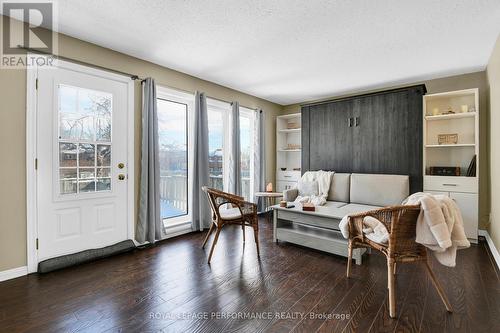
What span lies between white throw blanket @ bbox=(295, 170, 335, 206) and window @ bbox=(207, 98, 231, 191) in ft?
4.78

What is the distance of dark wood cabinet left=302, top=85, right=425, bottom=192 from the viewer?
12.6 ft

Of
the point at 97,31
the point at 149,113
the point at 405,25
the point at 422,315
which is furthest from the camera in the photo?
the point at 149,113

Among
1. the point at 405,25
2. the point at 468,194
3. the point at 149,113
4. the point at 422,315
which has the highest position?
the point at 405,25

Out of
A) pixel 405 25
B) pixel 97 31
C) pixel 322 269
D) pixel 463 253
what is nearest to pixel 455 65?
pixel 405 25

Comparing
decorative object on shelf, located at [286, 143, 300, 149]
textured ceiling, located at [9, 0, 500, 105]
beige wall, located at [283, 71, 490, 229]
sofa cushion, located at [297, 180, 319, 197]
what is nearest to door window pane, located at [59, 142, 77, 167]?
textured ceiling, located at [9, 0, 500, 105]

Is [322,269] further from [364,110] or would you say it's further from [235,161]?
[364,110]

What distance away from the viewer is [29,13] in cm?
233

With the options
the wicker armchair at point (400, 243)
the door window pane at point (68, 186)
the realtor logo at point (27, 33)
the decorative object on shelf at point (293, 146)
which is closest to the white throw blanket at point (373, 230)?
the wicker armchair at point (400, 243)

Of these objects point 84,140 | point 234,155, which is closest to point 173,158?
point 234,155

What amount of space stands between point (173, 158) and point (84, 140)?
49.6 inches

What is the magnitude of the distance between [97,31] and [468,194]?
507 cm

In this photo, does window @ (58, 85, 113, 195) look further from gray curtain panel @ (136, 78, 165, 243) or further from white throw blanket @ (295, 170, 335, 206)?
white throw blanket @ (295, 170, 335, 206)

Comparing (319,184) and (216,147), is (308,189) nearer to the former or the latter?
(319,184)

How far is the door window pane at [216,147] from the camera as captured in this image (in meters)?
4.42
